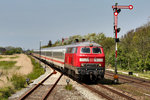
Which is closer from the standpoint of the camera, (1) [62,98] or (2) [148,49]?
(1) [62,98]

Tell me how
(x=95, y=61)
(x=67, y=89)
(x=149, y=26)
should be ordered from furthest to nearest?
(x=149, y=26)
(x=95, y=61)
(x=67, y=89)

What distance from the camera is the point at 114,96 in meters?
10.1

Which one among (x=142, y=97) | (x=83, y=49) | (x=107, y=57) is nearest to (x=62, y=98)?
(x=142, y=97)

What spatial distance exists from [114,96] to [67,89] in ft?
11.2

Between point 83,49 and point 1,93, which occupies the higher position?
point 83,49

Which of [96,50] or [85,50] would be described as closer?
[85,50]

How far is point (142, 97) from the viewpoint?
9.98m

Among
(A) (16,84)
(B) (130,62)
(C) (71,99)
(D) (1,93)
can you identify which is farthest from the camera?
(B) (130,62)

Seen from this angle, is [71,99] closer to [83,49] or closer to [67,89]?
[67,89]

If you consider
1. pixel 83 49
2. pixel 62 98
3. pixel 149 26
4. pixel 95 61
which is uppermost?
pixel 149 26

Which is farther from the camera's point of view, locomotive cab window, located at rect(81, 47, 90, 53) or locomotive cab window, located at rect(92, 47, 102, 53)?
locomotive cab window, located at rect(92, 47, 102, 53)

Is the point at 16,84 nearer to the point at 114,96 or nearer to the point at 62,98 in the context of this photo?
the point at 62,98

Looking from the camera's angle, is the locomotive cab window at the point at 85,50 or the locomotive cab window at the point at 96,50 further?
the locomotive cab window at the point at 96,50

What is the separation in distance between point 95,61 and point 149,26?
30218 millimetres
